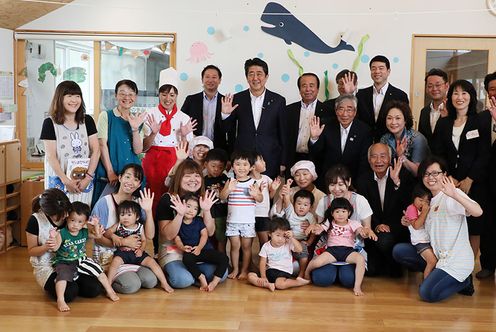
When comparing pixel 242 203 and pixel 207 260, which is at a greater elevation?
pixel 242 203

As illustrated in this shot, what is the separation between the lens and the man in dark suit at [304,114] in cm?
449

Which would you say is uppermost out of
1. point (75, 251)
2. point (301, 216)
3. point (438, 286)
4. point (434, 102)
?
point (434, 102)

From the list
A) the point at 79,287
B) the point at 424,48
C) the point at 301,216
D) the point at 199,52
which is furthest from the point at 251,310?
the point at 424,48

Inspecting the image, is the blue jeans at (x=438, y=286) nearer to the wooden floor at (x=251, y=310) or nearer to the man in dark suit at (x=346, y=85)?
the wooden floor at (x=251, y=310)

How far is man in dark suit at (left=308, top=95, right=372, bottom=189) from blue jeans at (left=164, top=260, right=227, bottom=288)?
3.84 feet

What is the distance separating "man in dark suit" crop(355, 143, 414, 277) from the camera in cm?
386

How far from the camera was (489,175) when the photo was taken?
12.6 feet

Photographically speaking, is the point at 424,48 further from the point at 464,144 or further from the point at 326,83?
the point at 464,144

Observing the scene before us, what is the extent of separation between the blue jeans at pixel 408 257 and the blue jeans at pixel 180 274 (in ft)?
3.74

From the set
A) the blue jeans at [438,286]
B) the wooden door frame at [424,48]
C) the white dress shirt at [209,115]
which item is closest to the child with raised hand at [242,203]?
the white dress shirt at [209,115]

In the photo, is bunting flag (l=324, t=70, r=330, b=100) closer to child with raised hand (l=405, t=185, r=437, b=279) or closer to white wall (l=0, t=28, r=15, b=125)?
child with raised hand (l=405, t=185, r=437, b=279)

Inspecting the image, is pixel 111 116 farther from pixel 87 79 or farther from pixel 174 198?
pixel 87 79

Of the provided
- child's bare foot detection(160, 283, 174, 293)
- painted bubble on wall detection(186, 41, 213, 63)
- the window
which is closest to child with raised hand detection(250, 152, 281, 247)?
child's bare foot detection(160, 283, 174, 293)

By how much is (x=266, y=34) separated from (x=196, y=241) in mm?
2618
